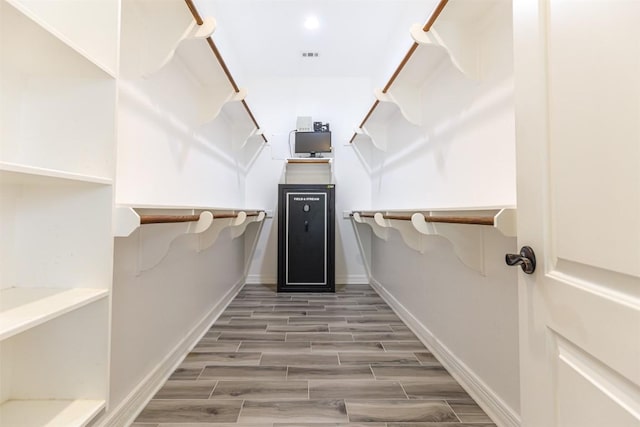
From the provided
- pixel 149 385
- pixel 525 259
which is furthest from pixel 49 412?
pixel 525 259

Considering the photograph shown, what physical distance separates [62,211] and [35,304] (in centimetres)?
27

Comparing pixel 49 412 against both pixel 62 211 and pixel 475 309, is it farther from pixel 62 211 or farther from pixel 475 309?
pixel 475 309

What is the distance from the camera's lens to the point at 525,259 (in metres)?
0.71

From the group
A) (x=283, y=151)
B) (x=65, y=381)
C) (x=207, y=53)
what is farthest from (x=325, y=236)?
(x=65, y=381)

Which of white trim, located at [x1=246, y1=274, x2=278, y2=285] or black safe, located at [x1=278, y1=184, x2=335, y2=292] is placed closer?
black safe, located at [x1=278, y1=184, x2=335, y2=292]

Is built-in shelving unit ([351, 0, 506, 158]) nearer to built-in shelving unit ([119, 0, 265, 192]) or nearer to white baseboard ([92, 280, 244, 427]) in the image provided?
built-in shelving unit ([119, 0, 265, 192])

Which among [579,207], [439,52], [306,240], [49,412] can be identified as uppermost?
[439,52]

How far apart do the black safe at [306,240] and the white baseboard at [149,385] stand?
3.94ft

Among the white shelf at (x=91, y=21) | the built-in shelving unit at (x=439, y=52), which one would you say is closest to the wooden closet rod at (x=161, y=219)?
the white shelf at (x=91, y=21)

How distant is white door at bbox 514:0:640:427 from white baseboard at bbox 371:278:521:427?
62cm

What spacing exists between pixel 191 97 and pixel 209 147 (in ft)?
1.64

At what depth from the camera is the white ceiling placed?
8.27 feet

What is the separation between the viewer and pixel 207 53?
1.66 metres

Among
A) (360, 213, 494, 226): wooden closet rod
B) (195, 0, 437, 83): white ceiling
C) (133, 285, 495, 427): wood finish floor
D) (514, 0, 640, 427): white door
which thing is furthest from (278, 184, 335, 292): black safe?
(514, 0, 640, 427): white door
